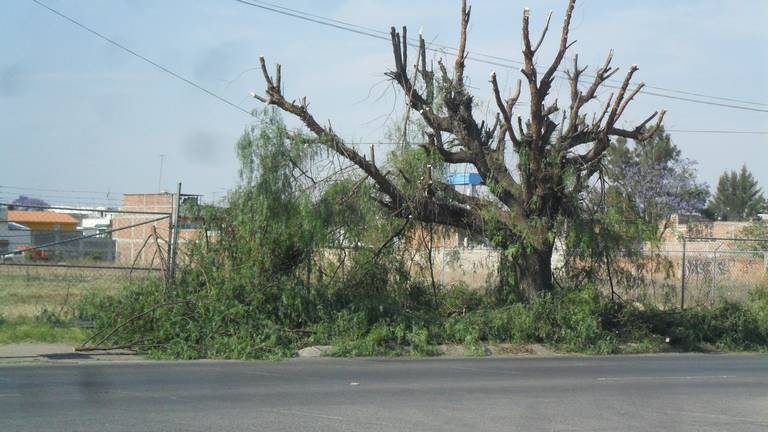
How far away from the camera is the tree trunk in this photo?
18812 millimetres

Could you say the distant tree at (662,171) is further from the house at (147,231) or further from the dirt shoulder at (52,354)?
the dirt shoulder at (52,354)

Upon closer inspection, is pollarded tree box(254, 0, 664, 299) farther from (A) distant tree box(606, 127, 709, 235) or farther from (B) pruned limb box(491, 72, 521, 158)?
(A) distant tree box(606, 127, 709, 235)

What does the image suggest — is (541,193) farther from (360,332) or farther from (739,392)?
(739,392)

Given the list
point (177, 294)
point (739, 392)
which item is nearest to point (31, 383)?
point (177, 294)

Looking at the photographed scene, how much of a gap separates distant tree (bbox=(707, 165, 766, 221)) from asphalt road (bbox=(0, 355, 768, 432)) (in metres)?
73.1

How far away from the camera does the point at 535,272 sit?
18875 millimetres

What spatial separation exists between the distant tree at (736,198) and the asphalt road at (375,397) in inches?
2879

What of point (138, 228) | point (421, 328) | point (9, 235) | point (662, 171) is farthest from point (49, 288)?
point (662, 171)

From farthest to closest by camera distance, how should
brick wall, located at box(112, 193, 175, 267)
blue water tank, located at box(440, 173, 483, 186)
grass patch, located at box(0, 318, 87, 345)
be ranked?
brick wall, located at box(112, 193, 175, 267)
blue water tank, located at box(440, 173, 483, 186)
grass patch, located at box(0, 318, 87, 345)

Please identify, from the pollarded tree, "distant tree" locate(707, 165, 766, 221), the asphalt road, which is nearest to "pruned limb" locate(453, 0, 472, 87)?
the pollarded tree

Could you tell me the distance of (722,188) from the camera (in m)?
85.9

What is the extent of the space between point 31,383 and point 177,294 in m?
5.15

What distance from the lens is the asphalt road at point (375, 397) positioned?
912 cm

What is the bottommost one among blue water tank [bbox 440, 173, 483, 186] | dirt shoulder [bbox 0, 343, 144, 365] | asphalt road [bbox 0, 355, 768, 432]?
dirt shoulder [bbox 0, 343, 144, 365]
